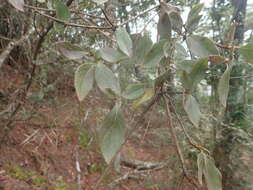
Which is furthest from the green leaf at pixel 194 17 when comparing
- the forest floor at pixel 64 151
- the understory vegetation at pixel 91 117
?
the forest floor at pixel 64 151

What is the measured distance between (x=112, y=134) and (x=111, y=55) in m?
0.09

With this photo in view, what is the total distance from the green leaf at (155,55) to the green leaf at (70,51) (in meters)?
0.09

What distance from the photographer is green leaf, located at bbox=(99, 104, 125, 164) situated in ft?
0.78

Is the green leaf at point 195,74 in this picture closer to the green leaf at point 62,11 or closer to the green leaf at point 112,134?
the green leaf at point 112,134

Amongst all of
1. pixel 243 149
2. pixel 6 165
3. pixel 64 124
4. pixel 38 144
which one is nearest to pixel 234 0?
pixel 243 149

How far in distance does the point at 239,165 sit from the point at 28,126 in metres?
1.51

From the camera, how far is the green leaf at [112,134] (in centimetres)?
24

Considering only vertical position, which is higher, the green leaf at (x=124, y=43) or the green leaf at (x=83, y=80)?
the green leaf at (x=124, y=43)

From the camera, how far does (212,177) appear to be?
26 cm

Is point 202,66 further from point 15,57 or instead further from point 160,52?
point 15,57

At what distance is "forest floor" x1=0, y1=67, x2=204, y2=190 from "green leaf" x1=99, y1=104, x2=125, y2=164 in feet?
3.02

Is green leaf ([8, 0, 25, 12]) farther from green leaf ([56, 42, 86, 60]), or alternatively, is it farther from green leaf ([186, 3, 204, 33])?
green leaf ([186, 3, 204, 33])

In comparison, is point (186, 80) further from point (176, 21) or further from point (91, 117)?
point (91, 117)

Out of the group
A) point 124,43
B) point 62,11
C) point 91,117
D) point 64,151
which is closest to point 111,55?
point 124,43
